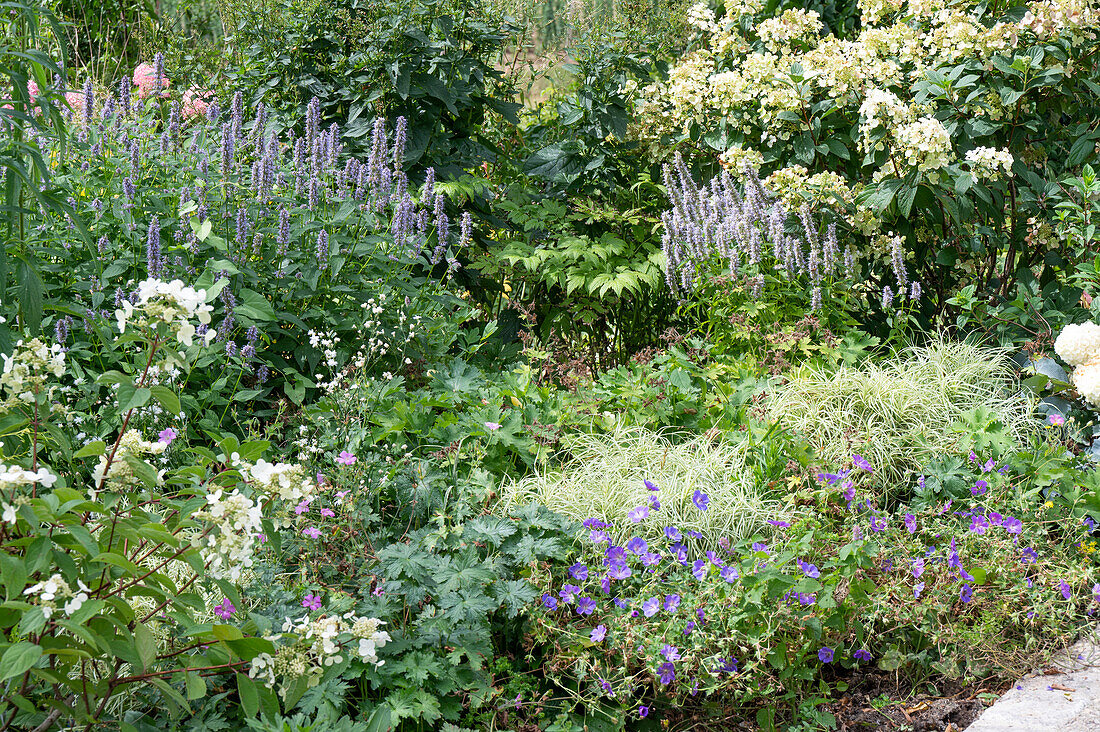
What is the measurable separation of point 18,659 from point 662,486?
1.79m

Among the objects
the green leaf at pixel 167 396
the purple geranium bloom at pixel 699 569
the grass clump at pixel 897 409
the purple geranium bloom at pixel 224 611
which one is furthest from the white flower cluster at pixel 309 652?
the grass clump at pixel 897 409

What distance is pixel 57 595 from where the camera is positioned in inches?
57.6

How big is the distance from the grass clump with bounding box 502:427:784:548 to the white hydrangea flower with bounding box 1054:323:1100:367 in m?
1.17

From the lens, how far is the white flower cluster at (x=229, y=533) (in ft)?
4.94

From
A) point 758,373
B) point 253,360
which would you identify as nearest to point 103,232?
point 253,360

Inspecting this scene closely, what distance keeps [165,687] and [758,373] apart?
2481 mm

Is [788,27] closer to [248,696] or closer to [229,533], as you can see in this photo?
[229,533]

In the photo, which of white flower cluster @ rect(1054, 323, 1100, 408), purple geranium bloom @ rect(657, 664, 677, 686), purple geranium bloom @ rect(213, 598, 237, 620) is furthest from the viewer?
white flower cluster @ rect(1054, 323, 1100, 408)

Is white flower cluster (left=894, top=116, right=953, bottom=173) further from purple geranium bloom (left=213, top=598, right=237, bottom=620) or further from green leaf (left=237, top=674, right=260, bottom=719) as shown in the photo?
green leaf (left=237, top=674, right=260, bottom=719)

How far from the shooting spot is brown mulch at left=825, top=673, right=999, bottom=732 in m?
2.35

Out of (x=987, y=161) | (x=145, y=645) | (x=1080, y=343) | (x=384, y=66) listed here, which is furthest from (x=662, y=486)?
→ (x=384, y=66)

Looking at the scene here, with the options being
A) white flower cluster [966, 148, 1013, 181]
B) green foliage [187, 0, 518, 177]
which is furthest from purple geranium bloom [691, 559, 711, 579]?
green foliage [187, 0, 518, 177]

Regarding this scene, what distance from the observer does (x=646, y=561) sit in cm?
239

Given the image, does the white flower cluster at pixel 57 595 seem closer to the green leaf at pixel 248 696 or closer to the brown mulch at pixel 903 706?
the green leaf at pixel 248 696
